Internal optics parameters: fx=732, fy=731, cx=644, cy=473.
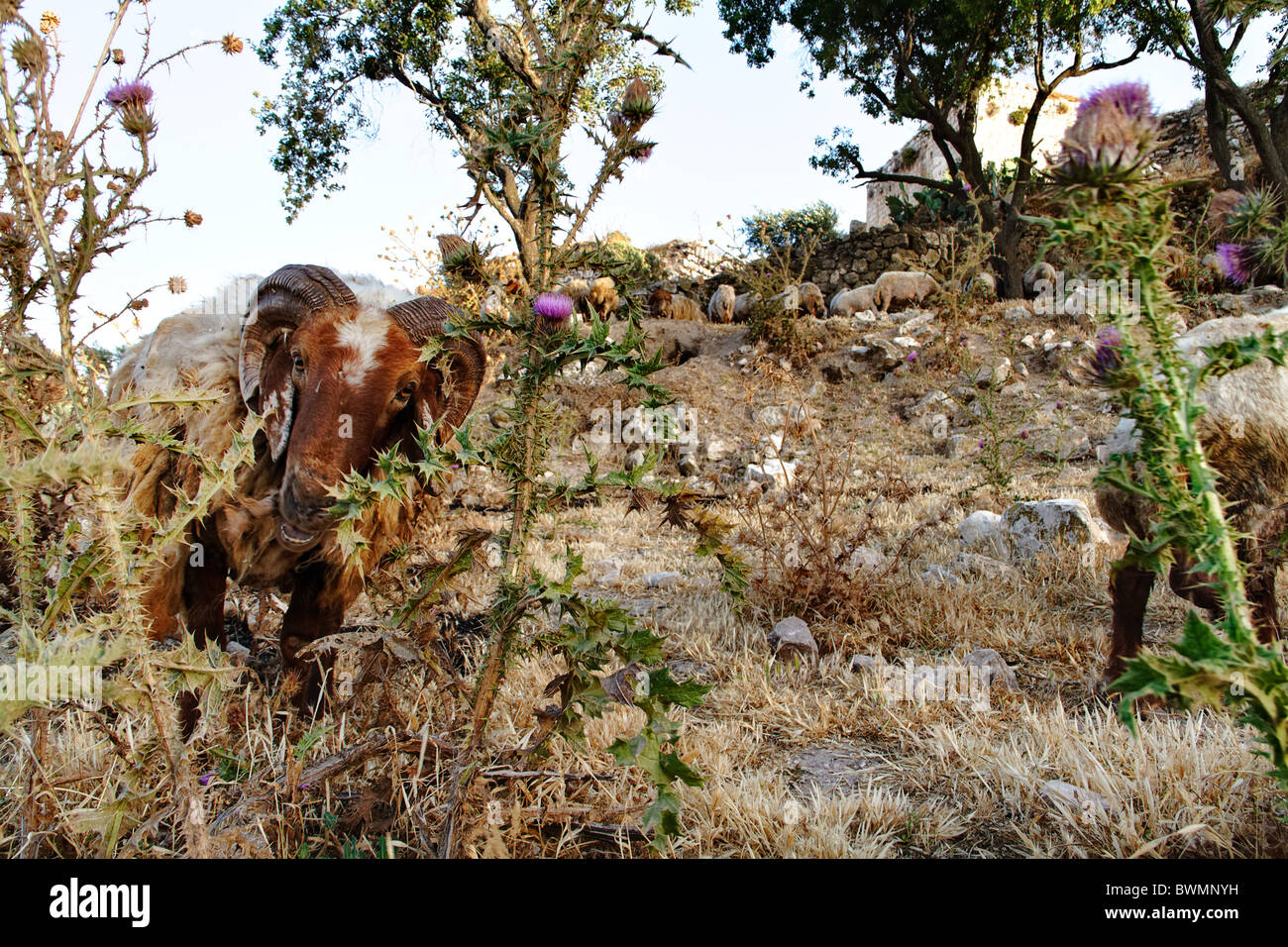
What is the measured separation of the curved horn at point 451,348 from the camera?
118 inches

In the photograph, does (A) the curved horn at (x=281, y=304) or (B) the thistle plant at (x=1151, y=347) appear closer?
(B) the thistle plant at (x=1151, y=347)

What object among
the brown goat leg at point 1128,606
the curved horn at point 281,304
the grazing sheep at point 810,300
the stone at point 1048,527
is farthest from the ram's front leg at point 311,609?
the grazing sheep at point 810,300

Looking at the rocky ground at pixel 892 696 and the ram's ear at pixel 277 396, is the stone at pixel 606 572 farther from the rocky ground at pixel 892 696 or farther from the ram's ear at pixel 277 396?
the ram's ear at pixel 277 396

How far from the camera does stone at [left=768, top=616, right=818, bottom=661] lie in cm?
324

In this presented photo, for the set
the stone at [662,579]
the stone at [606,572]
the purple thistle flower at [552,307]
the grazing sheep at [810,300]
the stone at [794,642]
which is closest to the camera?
the purple thistle flower at [552,307]

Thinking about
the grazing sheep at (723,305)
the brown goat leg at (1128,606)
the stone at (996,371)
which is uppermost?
the grazing sheep at (723,305)

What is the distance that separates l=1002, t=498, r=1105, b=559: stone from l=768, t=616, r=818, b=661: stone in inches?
69.5

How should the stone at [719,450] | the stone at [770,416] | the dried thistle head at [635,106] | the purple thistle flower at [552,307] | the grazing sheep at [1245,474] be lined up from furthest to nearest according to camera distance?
the stone at [770,416], the stone at [719,450], the grazing sheep at [1245,474], the dried thistle head at [635,106], the purple thistle flower at [552,307]

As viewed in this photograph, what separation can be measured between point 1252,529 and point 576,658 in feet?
8.33

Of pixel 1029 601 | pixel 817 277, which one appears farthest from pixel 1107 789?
pixel 817 277

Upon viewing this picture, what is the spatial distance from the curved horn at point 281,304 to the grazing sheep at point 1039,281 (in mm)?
11806

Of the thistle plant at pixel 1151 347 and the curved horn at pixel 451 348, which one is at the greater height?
the curved horn at pixel 451 348

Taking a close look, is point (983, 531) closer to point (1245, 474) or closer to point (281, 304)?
point (1245, 474)

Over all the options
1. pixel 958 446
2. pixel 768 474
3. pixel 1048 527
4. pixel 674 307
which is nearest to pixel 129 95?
pixel 1048 527
